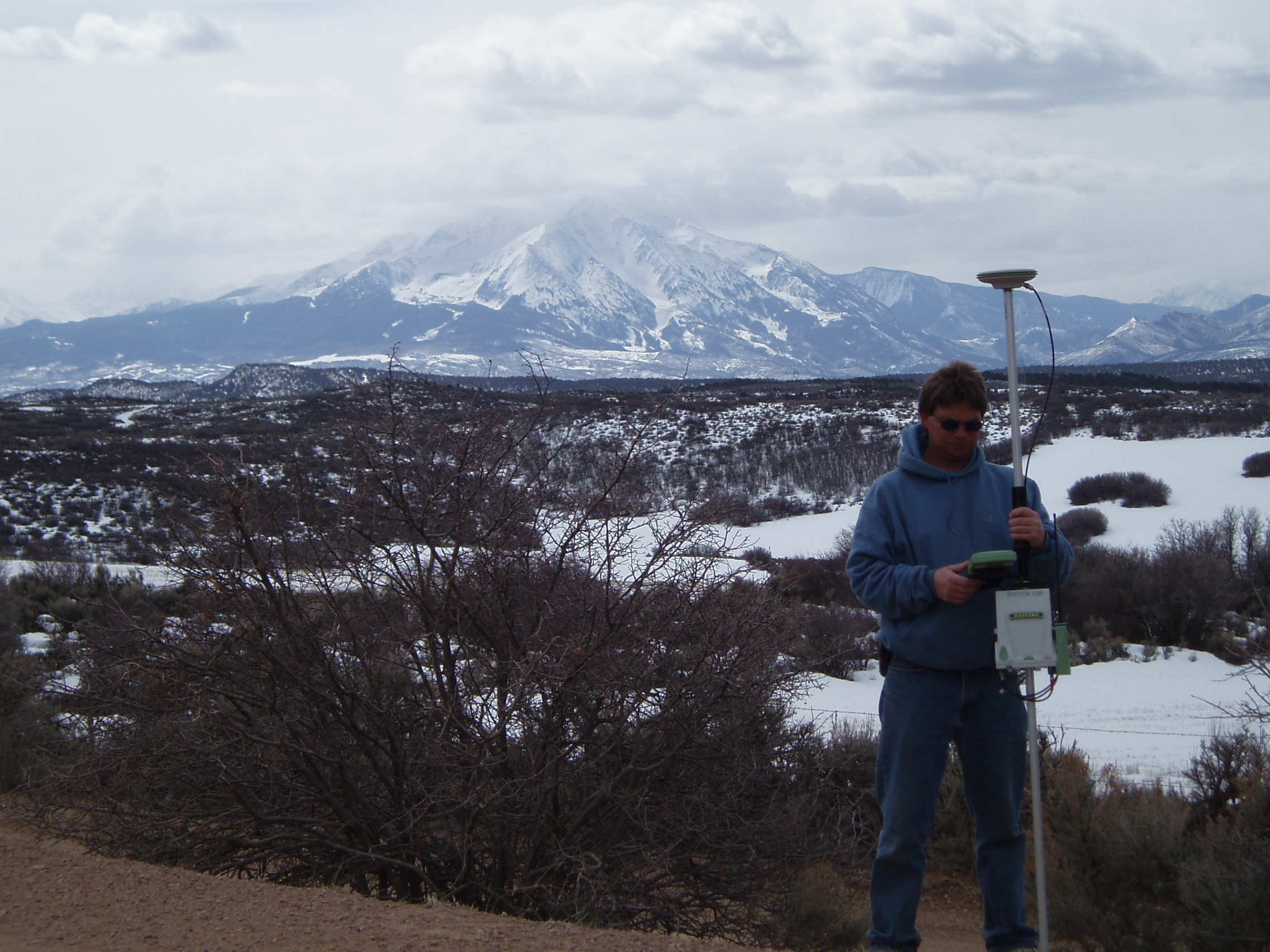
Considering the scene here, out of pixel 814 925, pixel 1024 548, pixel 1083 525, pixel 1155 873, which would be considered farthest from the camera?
pixel 1083 525

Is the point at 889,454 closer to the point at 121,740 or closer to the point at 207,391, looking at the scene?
the point at 121,740

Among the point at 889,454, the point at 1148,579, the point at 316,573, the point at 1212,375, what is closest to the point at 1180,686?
the point at 1148,579

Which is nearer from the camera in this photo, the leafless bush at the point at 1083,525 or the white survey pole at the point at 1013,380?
the white survey pole at the point at 1013,380

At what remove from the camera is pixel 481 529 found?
20.1ft

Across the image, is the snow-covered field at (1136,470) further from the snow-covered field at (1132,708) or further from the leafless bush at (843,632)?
the snow-covered field at (1132,708)

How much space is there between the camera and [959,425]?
12.1 ft

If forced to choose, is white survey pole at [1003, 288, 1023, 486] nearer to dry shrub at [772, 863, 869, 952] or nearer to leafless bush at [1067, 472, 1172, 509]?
dry shrub at [772, 863, 869, 952]

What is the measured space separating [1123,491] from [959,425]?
1311 inches

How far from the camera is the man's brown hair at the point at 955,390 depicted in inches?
145

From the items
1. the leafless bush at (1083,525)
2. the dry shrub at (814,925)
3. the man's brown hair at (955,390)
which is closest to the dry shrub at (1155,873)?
the dry shrub at (814,925)

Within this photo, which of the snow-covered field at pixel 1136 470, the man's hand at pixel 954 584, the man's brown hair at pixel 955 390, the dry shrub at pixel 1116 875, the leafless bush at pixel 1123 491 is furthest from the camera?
the leafless bush at pixel 1123 491

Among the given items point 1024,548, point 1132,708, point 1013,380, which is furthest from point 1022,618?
point 1132,708

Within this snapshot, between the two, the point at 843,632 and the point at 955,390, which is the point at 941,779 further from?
the point at 843,632

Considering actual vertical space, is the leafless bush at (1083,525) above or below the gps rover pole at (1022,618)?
below
